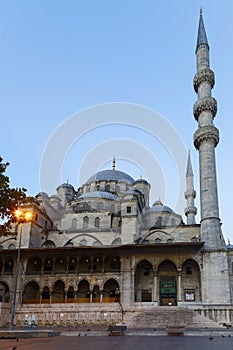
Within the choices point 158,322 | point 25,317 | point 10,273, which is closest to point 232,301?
point 158,322

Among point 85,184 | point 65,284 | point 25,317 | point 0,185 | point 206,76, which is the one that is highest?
point 206,76

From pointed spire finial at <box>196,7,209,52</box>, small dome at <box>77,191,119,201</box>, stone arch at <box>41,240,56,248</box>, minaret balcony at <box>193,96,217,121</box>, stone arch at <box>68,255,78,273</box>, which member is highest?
pointed spire finial at <box>196,7,209,52</box>

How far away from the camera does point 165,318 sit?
79.0 feet

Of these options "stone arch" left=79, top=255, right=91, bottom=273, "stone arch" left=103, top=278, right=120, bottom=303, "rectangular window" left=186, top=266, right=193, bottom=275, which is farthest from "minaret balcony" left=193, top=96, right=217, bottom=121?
"stone arch" left=103, top=278, right=120, bottom=303

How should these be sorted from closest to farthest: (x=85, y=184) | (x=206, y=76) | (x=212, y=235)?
(x=212, y=235)
(x=206, y=76)
(x=85, y=184)

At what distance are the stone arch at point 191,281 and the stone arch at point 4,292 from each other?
15213 mm

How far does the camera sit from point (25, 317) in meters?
26.5

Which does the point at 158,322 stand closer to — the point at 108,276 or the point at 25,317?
the point at 108,276

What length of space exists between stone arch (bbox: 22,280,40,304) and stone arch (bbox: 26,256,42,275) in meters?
0.87

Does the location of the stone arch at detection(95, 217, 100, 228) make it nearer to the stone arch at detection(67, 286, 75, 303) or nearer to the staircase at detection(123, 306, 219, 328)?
the stone arch at detection(67, 286, 75, 303)

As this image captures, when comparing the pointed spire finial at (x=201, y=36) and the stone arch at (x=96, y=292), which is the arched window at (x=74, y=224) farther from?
the pointed spire finial at (x=201, y=36)

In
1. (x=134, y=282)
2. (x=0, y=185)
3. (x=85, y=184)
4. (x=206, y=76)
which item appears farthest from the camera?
(x=85, y=184)

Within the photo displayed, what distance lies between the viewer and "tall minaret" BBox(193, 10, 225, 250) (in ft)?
95.1

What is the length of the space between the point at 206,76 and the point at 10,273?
2502 cm
